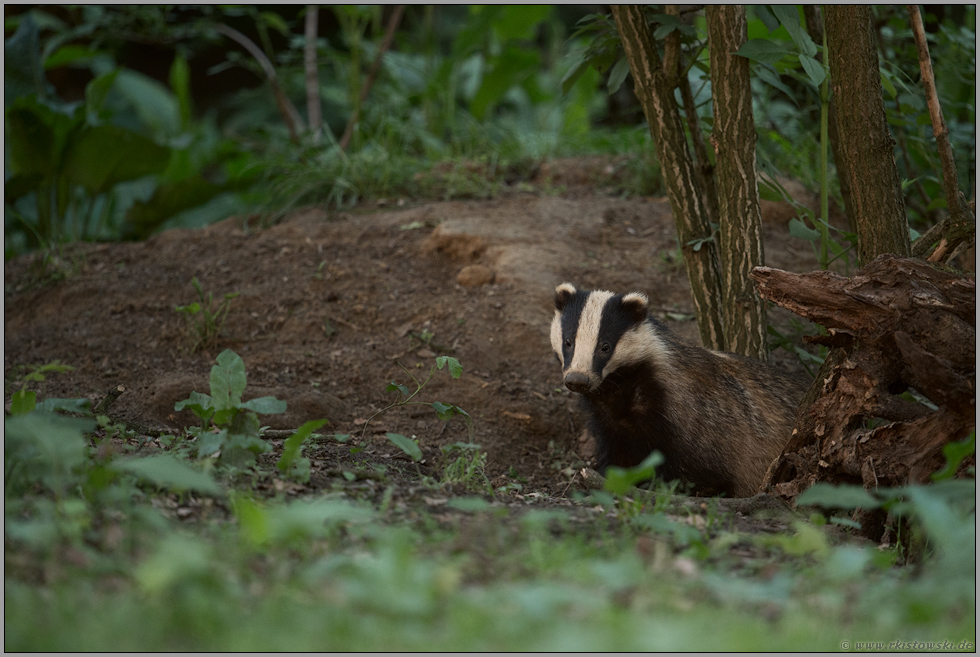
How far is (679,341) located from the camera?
170 inches

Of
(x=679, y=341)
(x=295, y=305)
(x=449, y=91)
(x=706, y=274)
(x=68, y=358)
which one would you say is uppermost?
(x=449, y=91)

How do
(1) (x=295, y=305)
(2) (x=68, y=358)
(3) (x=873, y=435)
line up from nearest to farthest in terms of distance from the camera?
(3) (x=873, y=435)
(2) (x=68, y=358)
(1) (x=295, y=305)

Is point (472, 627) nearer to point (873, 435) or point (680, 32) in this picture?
point (873, 435)

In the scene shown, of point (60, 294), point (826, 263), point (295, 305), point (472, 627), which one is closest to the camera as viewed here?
point (472, 627)

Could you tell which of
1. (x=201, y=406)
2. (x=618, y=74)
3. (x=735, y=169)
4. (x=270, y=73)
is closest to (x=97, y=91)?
(x=270, y=73)

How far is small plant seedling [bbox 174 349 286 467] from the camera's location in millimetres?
2768

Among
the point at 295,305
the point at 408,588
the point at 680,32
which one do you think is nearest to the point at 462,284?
the point at 295,305

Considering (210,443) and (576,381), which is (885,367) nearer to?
(576,381)

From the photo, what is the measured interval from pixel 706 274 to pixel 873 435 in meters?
1.45

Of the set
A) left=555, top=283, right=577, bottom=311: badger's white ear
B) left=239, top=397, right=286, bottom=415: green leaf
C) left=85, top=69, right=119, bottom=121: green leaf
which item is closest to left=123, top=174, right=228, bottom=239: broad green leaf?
left=85, top=69, right=119, bottom=121: green leaf

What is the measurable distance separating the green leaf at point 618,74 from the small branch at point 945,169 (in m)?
1.38

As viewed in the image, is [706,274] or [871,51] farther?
[706,274]

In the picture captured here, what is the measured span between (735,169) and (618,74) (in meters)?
0.78

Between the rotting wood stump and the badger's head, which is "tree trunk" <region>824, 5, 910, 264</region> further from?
the badger's head
